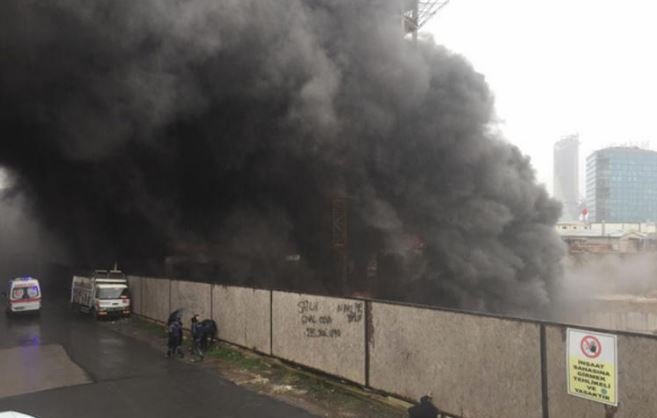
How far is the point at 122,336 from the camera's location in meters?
17.9

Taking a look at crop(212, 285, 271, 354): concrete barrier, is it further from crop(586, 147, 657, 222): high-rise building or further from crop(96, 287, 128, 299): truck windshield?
crop(586, 147, 657, 222): high-rise building

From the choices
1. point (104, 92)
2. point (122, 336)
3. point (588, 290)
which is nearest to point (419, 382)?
point (122, 336)

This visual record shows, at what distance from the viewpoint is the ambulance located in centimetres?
2320

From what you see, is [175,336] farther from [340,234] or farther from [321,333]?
[340,234]

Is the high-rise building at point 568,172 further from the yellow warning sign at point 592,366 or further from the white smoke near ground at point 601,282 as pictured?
the yellow warning sign at point 592,366

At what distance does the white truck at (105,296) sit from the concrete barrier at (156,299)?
1.00 metres

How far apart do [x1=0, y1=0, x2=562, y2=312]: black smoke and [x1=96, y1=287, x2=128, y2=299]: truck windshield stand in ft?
20.3

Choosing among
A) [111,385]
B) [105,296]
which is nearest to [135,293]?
[105,296]

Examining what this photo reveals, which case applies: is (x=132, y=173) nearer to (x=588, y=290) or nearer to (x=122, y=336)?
(x=122, y=336)

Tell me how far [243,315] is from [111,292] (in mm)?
11455

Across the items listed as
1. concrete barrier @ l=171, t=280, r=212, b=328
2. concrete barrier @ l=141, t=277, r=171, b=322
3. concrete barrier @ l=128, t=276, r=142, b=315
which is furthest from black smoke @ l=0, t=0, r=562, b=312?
concrete barrier @ l=171, t=280, r=212, b=328

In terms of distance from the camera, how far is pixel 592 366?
6340 mm

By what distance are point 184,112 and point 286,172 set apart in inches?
263

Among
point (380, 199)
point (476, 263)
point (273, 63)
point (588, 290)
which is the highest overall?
point (273, 63)
